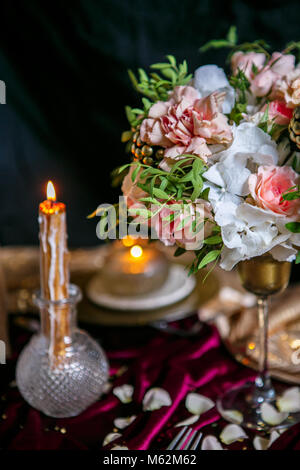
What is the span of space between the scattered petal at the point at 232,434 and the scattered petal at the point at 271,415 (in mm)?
55

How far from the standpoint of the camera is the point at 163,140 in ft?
2.54

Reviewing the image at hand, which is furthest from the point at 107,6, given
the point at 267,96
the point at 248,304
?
the point at 248,304

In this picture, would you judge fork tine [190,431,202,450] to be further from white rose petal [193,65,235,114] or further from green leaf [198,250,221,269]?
white rose petal [193,65,235,114]

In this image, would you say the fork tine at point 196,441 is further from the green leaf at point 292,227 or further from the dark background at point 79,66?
the dark background at point 79,66

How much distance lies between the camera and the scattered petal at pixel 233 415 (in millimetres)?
953

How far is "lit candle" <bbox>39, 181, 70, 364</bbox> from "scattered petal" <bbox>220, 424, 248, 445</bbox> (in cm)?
32

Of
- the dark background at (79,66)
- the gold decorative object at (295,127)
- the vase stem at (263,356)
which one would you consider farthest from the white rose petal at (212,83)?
the dark background at (79,66)

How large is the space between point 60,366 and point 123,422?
6.5 inches

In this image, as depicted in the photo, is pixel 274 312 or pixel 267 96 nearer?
pixel 267 96

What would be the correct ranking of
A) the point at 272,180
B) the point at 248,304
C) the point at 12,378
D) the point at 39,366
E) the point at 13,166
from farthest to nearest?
the point at 13,166, the point at 248,304, the point at 12,378, the point at 39,366, the point at 272,180

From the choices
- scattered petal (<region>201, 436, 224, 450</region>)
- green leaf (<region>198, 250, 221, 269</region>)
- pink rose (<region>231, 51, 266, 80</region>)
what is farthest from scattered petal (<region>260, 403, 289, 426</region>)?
pink rose (<region>231, 51, 266, 80</region>)

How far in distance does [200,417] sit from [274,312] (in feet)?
1.25

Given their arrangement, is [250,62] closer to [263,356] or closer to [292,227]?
[292,227]

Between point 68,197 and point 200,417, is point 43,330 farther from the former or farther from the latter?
point 68,197
